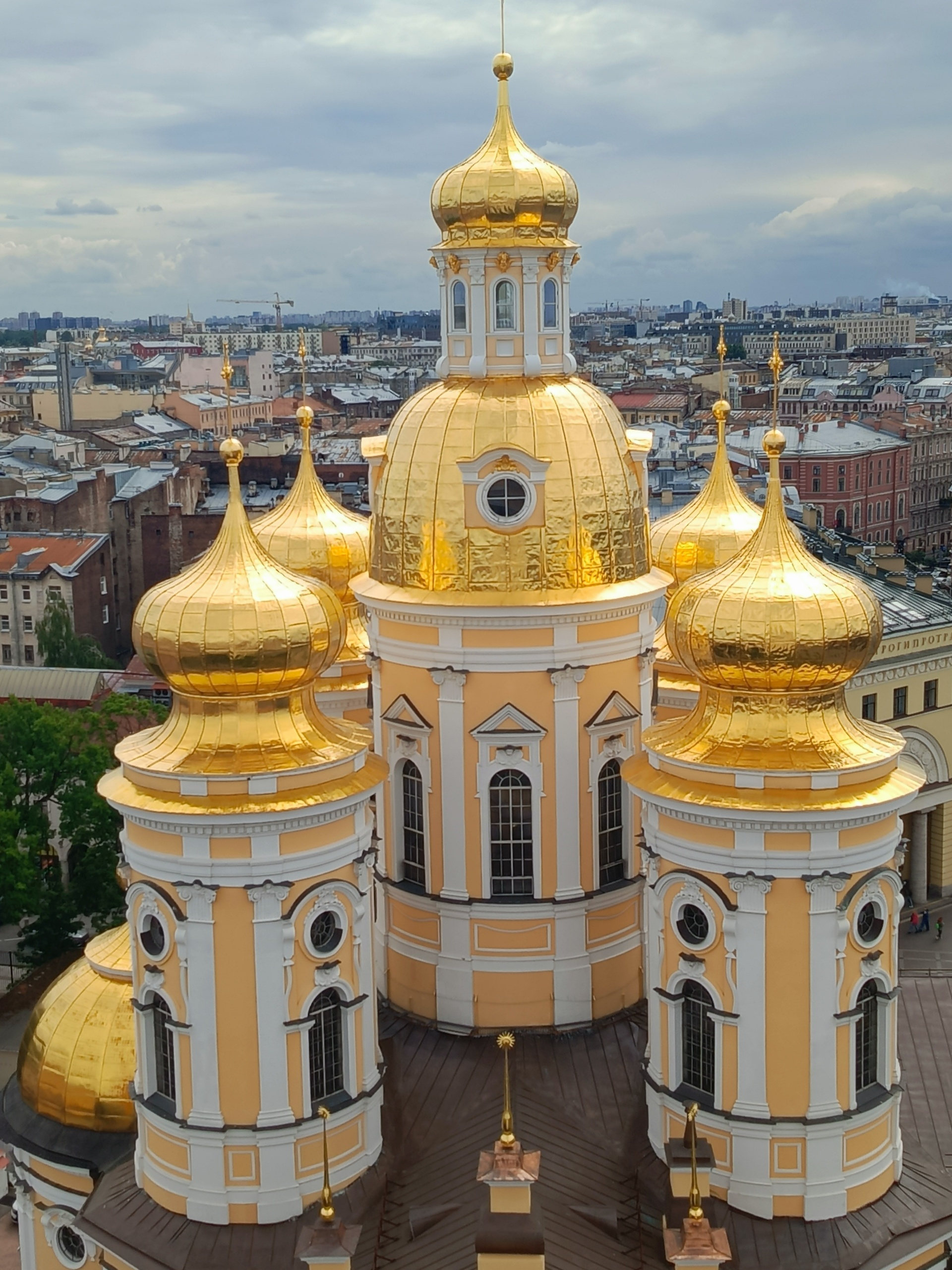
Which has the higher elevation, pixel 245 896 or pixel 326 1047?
Answer: pixel 245 896

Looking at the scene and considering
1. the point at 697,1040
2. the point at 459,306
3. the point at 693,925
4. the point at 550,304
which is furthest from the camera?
the point at 459,306

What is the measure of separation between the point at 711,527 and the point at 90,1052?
552 inches

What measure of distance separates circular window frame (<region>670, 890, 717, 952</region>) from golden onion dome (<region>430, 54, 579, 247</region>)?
33.6 ft

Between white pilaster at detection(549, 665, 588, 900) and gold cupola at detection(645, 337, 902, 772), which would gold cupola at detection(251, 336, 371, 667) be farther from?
gold cupola at detection(645, 337, 902, 772)

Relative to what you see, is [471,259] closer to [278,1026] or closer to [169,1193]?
[278,1026]

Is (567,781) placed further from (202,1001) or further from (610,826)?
(202,1001)

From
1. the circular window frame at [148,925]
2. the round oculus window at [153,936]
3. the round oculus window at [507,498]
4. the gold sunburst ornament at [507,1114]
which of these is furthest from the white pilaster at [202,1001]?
the round oculus window at [507,498]

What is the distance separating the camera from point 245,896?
20469 millimetres

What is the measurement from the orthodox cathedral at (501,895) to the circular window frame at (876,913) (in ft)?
0.29

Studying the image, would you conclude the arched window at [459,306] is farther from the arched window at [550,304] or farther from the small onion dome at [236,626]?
the small onion dome at [236,626]

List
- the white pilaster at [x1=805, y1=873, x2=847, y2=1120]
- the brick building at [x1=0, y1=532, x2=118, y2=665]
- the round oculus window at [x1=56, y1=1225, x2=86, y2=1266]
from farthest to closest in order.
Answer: the brick building at [x1=0, y1=532, x2=118, y2=665] < the round oculus window at [x1=56, y1=1225, x2=86, y2=1266] < the white pilaster at [x1=805, y1=873, x2=847, y2=1120]

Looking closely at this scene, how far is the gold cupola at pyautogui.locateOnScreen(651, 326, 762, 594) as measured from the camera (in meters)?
29.0

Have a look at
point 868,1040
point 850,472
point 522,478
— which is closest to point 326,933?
point 522,478

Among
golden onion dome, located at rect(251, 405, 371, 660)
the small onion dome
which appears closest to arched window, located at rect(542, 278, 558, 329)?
golden onion dome, located at rect(251, 405, 371, 660)
